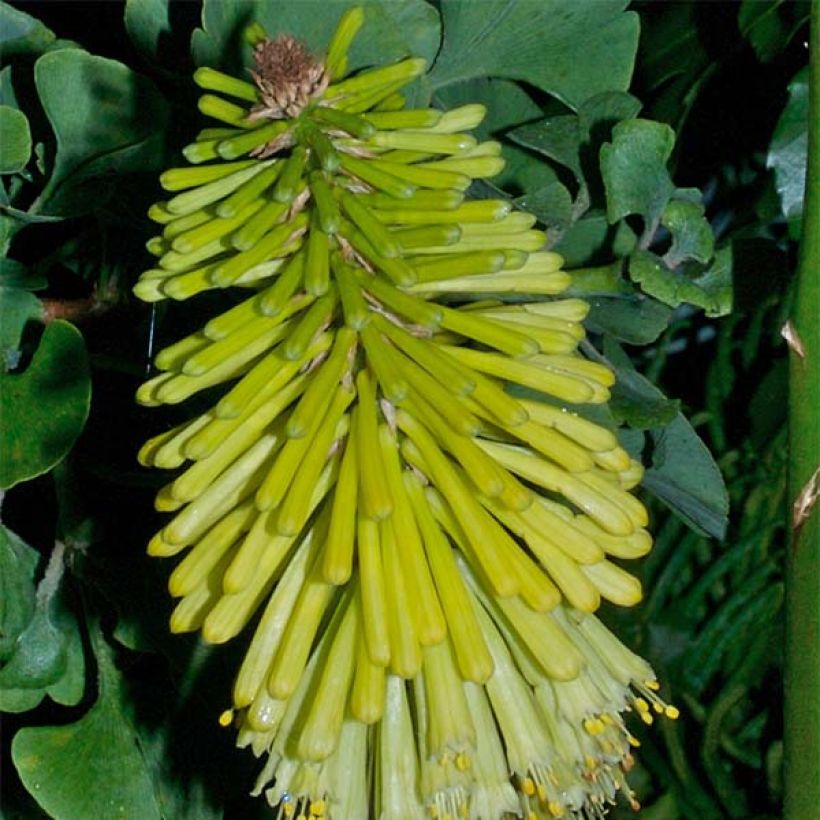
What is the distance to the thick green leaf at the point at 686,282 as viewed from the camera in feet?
1.93

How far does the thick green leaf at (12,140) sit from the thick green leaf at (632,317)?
0.29m

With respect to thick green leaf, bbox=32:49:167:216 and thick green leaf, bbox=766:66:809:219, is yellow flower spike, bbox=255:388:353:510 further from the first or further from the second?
thick green leaf, bbox=766:66:809:219

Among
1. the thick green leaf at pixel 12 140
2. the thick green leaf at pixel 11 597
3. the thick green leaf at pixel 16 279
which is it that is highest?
the thick green leaf at pixel 12 140

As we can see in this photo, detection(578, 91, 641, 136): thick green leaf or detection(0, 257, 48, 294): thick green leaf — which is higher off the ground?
detection(578, 91, 641, 136): thick green leaf

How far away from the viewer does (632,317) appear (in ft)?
2.07

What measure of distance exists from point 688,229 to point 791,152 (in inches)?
5.9

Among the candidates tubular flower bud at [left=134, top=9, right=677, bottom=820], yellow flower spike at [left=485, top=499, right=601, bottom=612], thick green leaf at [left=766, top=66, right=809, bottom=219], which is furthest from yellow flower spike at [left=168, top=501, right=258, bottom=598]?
Answer: thick green leaf at [left=766, top=66, right=809, bottom=219]

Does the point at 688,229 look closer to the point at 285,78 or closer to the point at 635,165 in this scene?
the point at 635,165

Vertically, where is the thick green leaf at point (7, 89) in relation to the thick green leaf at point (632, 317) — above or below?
below

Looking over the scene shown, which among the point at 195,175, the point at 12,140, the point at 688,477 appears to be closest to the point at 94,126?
the point at 12,140

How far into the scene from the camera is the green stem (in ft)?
1.68

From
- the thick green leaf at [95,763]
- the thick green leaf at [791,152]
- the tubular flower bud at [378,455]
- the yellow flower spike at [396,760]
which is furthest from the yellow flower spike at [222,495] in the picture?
the thick green leaf at [791,152]

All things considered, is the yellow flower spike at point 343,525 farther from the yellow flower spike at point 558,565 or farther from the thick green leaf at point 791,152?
the thick green leaf at point 791,152

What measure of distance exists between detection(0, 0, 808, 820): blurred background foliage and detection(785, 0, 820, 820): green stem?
65 mm
